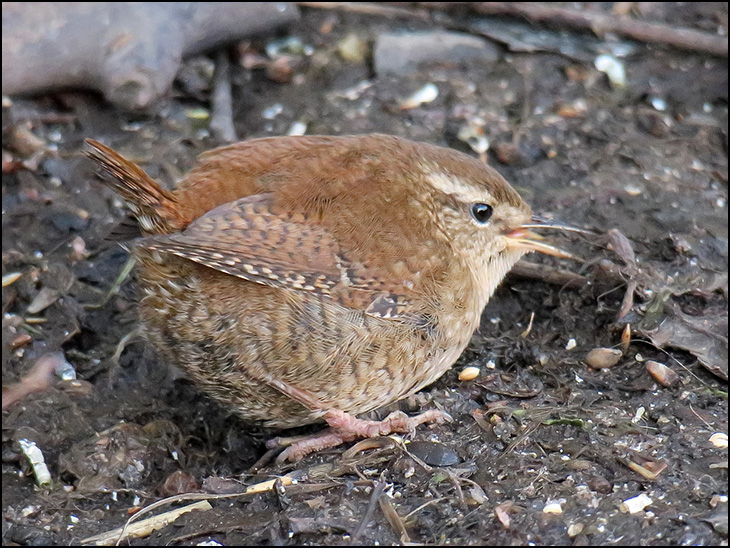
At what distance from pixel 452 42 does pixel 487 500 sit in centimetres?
365

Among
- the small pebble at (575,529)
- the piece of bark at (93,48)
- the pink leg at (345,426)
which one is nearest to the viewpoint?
the small pebble at (575,529)

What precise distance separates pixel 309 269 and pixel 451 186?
0.86 meters

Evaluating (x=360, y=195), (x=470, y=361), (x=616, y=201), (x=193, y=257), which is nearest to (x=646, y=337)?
(x=470, y=361)

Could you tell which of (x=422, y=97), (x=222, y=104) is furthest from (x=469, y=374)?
(x=222, y=104)

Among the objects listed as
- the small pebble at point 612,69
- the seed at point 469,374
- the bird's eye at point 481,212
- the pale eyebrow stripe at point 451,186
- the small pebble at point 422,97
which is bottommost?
the seed at point 469,374

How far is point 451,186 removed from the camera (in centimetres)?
411

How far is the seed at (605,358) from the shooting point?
4.21 meters

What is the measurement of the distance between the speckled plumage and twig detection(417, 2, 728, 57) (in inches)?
103

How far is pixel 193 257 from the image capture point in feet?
11.3

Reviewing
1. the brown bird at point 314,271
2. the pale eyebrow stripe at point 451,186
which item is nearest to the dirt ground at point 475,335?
the brown bird at point 314,271

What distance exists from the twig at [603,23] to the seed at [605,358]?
2.80 metres

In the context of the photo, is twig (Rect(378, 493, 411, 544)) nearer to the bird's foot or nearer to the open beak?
the bird's foot

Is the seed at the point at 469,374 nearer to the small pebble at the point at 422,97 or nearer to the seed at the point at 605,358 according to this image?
the seed at the point at 605,358

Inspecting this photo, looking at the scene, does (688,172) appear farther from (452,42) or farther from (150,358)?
(150,358)
